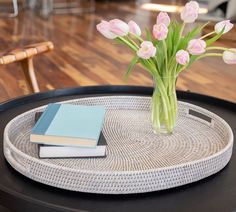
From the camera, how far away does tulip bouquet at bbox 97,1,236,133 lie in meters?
1.09

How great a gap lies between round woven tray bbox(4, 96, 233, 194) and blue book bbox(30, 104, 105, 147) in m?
0.05

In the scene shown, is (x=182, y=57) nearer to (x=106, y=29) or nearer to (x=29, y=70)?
(x=106, y=29)

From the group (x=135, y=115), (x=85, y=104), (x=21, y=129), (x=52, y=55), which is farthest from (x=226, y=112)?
(x=52, y=55)

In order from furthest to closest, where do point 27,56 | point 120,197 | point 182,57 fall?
point 27,56 → point 182,57 → point 120,197

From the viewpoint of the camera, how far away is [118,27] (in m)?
1.09

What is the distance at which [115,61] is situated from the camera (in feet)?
11.5

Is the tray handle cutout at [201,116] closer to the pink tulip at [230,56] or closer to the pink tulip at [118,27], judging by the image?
the pink tulip at [230,56]

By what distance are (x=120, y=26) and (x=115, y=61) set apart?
2425mm

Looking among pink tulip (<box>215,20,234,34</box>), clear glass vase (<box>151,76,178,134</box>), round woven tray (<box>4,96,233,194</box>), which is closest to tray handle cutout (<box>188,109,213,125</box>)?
round woven tray (<box>4,96,233,194</box>)

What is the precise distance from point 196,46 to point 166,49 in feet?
0.26

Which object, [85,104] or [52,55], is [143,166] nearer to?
[85,104]

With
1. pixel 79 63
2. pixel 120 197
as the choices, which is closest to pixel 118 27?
pixel 120 197

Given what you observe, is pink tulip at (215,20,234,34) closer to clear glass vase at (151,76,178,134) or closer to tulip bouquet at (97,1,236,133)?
tulip bouquet at (97,1,236,133)

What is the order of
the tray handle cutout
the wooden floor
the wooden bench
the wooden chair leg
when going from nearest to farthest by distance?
1. the tray handle cutout
2. the wooden bench
3. the wooden chair leg
4. the wooden floor
